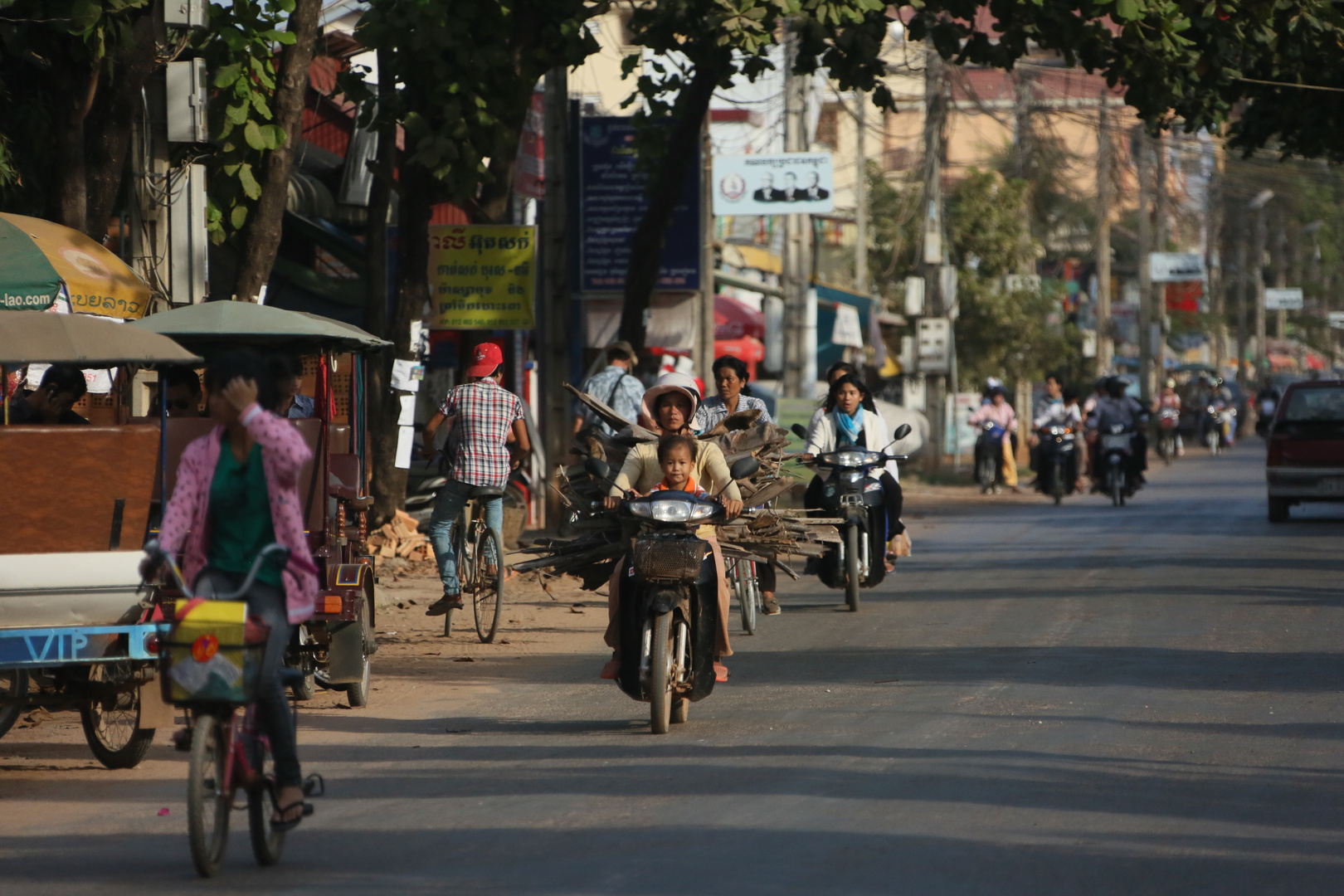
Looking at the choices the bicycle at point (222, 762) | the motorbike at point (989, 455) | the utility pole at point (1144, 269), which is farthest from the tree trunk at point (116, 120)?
the utility pole at point (1144, 269)

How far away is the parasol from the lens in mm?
10383

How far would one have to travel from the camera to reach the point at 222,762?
5.66 metres

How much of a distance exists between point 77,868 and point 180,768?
2.12m

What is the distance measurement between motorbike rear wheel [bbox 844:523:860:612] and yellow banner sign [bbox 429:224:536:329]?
438cm

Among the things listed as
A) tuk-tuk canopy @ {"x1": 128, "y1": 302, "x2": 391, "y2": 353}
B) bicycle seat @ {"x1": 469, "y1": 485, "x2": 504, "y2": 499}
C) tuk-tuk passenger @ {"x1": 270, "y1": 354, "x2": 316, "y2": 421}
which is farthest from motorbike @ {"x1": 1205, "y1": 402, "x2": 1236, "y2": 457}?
tuk-tuk canopy @ {"x1": 128, "y1": 302, "x2": 391, "y2": 353}

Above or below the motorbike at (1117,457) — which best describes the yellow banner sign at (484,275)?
above

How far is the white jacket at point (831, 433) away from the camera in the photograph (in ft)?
44.4

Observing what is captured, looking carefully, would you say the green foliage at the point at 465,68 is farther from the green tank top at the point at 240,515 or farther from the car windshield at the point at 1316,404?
the car windshield at the point at 1316,404

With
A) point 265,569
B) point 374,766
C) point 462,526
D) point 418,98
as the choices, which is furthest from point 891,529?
point 265,569

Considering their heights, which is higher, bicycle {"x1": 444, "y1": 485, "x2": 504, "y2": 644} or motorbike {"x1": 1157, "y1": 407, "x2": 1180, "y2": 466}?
motorbike {"x1": 1157, "y1": 407, "x2": 1180, "y2": 466}

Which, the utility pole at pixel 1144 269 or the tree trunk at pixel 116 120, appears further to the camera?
the utility pole at pixel 1144 269

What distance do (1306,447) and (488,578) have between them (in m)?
13.1

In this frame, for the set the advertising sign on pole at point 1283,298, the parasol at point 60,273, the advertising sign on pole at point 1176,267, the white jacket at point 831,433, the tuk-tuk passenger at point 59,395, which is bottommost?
the white jacket at point 831,433

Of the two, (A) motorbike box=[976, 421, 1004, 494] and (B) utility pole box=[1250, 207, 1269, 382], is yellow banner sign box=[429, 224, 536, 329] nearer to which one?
(A) motorbike box=[976, 421, 1004, 494]
